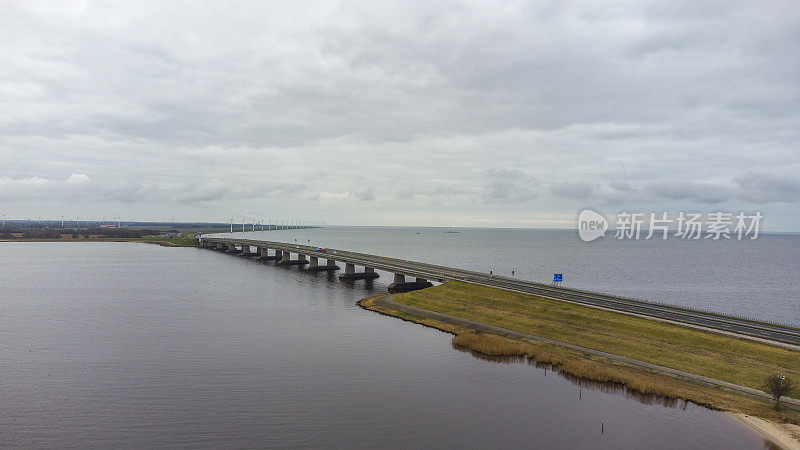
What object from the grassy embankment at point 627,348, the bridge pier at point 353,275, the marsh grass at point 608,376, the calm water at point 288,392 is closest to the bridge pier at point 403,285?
the grassy embankment at point 627,348

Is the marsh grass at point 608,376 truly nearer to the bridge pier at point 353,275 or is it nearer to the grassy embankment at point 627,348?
the grassy embankment at point 627,348

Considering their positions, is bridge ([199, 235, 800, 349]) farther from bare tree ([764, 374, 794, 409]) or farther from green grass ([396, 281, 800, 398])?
bare tree ([764, 374, 794, 409])

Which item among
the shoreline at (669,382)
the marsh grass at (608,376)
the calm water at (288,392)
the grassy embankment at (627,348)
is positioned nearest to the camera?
the calm water at (288,392)

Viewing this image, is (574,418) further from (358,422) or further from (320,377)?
(320,377)

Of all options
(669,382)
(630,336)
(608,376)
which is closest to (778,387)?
(669,382)

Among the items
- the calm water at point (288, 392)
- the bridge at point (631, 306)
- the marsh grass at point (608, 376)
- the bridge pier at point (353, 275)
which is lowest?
the calm water at point (288, 392)
